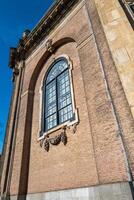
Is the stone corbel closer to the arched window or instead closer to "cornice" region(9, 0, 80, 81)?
"cornice" region(9, 0, 80, 81)

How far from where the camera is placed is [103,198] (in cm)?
473

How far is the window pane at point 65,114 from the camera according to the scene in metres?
7.99

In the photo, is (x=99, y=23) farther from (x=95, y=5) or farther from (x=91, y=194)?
(x=91, y=194)

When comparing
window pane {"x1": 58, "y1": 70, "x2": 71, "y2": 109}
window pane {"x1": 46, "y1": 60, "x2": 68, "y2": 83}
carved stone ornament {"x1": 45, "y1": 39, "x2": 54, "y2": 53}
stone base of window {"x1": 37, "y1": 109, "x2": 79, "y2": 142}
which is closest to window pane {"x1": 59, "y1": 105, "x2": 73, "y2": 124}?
window pane {"x1": 58, "y1": 70, "x2": 71, "y2": 109}

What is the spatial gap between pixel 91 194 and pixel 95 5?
8.10 m

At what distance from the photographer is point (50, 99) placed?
10.0 meters

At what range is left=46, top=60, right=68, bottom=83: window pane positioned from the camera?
10023mm

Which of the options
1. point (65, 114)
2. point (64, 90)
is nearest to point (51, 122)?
point (65, 114)

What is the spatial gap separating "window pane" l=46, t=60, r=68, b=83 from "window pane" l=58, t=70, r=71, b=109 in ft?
1.30

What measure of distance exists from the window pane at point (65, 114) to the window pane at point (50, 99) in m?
0.73

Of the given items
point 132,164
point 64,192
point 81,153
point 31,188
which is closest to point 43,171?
point 31,188

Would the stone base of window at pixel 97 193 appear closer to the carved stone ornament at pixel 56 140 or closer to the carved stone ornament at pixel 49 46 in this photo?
the carved stone ornament at pixel 56 140

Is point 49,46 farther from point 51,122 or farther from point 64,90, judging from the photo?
point 51,122

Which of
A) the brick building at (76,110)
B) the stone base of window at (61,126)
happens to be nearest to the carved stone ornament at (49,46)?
the brick building at (76,110)
